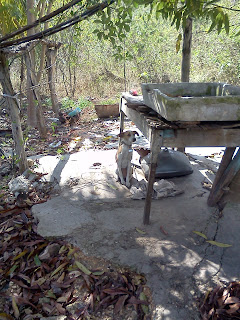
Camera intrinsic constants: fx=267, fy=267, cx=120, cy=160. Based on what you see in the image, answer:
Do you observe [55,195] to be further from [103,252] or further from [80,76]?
[80,76]

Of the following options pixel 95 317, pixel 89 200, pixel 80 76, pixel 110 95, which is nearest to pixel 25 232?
pixel 89 200

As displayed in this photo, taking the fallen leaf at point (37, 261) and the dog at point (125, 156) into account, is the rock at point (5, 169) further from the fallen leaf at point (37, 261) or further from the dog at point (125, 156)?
the fallen leaf at point (37, 261)

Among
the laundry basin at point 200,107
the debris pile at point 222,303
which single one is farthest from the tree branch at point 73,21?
the debris pile at point 222,303

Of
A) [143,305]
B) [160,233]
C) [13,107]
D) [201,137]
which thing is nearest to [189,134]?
[201,137]

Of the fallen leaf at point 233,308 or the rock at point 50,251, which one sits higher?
the fallen leaf at point 233,308

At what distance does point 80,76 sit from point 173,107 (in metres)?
10.9

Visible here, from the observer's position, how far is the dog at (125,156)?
3.71 metres

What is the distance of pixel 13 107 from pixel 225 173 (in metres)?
3.04

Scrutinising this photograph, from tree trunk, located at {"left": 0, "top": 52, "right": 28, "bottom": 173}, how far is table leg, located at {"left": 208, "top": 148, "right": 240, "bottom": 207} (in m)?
2.85

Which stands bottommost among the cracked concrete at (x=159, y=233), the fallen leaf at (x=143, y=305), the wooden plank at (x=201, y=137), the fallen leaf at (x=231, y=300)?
the fallen leaf at (x=143, y=305)

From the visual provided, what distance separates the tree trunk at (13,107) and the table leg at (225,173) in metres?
2.85

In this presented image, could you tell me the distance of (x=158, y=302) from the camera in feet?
6.81

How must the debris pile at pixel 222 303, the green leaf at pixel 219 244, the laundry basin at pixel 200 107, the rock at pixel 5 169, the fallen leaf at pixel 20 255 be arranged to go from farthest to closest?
the rock at pixel 5 169 → the fallen leaf at pixel 20 255 → the green leaf at pixel 219 244 → the laundry basin at pixel 200 107 → the debris pile at pixel 222 303

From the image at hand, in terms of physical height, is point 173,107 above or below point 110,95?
above
